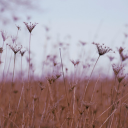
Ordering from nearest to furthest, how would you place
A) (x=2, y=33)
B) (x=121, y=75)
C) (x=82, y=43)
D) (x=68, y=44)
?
(x=121, y=75), (x=2, y=33), (x=82, y=43), (x=68, y=44)

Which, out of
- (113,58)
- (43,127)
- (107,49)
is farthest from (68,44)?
(43,127)

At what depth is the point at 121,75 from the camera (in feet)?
6.15

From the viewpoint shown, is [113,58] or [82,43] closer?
[113,58]

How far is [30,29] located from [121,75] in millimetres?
1025


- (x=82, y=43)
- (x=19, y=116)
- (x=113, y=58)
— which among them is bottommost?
(x=19, y=116)

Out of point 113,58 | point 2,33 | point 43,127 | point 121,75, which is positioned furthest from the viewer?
point 113,58

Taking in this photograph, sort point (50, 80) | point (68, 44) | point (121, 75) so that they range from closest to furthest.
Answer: point (50, 80) → point (121, 75) → point (68, 44)

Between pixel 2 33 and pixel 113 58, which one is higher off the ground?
pixel 2 33

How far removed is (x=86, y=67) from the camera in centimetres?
287

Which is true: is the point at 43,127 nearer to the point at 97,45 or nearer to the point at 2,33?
the point at 97,45

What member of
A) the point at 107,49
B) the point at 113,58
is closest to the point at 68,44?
the point at 113,58

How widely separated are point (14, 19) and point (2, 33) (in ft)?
2.39

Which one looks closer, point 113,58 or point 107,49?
point 107,49

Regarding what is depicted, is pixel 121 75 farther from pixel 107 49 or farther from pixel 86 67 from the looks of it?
pixel 86 67
